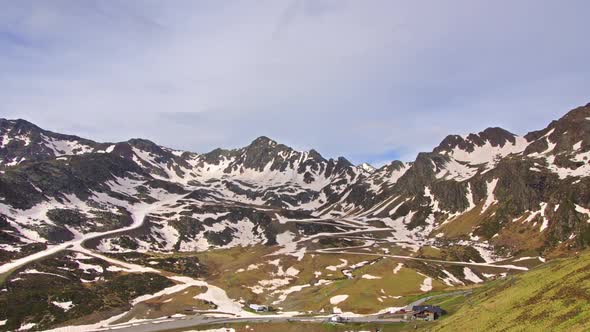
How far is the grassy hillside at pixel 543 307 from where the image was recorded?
41.1m

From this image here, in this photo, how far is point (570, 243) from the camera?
18038cm

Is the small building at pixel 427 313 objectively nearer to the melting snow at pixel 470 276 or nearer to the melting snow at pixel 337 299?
the melting snow at pixel 337 299

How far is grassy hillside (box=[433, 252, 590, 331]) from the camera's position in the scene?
41.1 meters

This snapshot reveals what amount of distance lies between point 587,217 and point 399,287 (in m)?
114

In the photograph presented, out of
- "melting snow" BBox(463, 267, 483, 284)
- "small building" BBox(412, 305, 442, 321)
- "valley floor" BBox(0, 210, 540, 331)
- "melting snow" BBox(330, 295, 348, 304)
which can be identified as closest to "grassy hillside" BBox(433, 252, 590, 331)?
"small building" BBox(412, 305, 442, 321)

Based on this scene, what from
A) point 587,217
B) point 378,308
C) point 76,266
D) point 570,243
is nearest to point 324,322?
point 378,308

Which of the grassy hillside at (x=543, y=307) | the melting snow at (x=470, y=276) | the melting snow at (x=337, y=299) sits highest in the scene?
the grassy hillside at (x=543, y=307)

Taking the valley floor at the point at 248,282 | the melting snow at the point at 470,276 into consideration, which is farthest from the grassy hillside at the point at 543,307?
the melting snow at the point at 470,276

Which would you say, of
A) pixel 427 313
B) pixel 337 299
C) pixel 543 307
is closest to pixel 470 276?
pixel 337 299

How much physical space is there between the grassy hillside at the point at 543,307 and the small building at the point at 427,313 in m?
20.3

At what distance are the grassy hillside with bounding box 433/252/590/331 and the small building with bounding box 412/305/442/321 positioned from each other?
20.3 meters

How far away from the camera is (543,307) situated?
155 ft

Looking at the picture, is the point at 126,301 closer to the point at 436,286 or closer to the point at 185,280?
the point at 185,280

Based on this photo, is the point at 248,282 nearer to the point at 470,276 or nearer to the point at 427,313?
the point at 470,276
